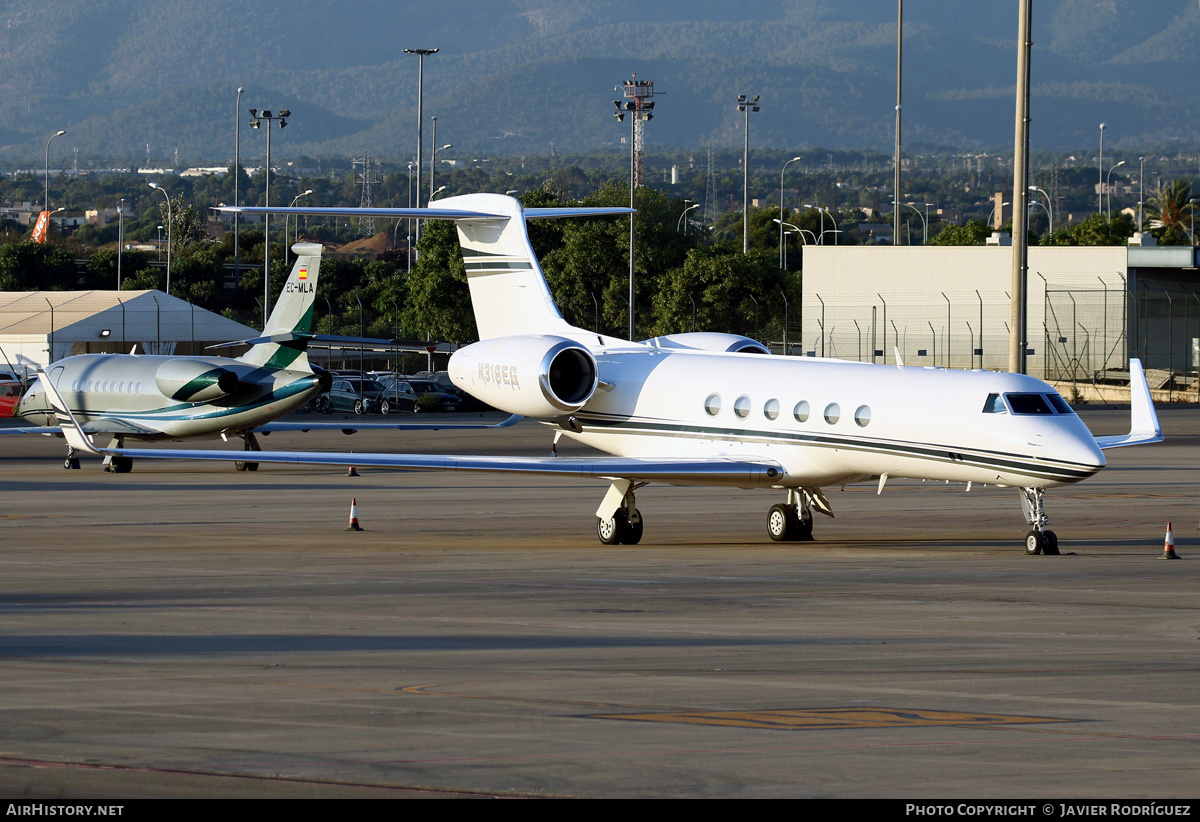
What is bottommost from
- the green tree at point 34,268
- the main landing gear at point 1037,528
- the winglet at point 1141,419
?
the main landing gear at point 1037,528

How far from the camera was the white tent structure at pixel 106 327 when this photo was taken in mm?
60875

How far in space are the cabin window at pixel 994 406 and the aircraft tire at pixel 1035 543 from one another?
5.93 feet

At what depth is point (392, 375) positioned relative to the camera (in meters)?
69.6

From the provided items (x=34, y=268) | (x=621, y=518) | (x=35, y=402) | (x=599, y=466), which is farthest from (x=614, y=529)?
(x=34, y=268)

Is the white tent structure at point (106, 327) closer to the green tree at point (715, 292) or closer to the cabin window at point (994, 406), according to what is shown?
the green tree at point (715, 292)

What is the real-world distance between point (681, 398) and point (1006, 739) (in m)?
13.6

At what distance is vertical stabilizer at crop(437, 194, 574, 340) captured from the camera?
25.1 meters

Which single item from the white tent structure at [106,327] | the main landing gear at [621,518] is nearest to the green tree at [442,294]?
the white tent structure at [106,327]

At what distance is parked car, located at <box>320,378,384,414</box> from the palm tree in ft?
225

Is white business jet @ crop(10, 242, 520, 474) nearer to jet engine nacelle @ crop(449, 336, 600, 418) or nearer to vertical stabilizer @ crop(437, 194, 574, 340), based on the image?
vertical stabilizer @ crop(437, 194, 574, 340)

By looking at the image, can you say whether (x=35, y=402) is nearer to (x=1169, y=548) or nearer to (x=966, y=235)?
Answer: (x=1169, y=548)

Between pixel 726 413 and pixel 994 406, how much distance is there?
14.0ft

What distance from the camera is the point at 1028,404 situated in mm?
19484

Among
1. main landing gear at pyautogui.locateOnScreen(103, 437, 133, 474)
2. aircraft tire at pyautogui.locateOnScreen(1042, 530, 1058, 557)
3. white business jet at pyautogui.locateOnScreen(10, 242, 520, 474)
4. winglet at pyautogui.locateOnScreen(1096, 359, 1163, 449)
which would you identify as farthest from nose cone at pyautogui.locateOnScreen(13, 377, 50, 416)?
winglet at pyautogui.locateOnScreen(1096, 359, 1163, 449)
